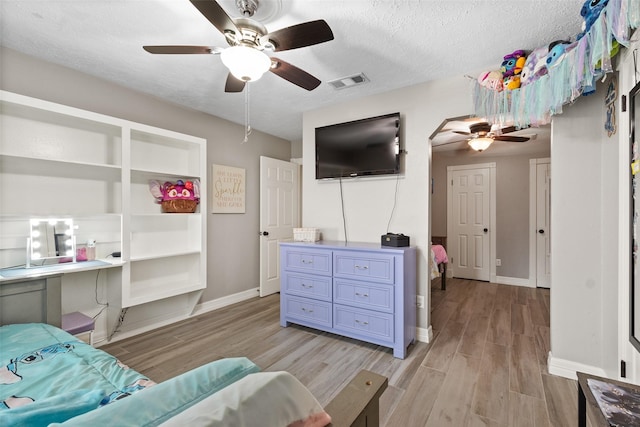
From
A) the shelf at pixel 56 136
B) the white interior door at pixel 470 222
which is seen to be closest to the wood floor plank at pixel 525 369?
the white interior door at pixel 470 222

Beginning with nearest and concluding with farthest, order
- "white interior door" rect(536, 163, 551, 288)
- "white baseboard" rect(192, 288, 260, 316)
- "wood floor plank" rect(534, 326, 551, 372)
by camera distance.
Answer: "wood floor plank" rect(534, 326, 551, 372) → "white baseboard" rect(192, 288, 260, 316) → "white interior door" rect(536, 163, 551, 288)

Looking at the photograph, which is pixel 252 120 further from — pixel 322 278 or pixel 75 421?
pixel 75 421

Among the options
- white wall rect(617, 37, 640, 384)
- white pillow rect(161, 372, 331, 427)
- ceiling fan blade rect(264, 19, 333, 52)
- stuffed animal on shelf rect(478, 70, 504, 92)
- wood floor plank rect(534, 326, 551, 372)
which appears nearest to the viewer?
white pillow rect(161, 372, 331, 427)

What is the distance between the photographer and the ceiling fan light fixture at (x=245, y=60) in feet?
5.15

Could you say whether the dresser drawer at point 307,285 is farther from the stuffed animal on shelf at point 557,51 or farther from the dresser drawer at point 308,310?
the stuffed animal on shelf at point 557,51

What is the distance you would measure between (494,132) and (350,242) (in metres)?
2.45

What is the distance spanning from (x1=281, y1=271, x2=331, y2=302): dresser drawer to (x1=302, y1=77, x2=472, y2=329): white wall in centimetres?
61

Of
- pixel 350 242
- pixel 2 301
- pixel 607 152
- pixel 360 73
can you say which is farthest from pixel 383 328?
pixel 2 301

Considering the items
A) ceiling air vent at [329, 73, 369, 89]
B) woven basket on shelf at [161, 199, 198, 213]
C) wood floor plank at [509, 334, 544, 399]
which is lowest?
wood floor plank at [509, 334, 544, 399]

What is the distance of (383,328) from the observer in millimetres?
2482

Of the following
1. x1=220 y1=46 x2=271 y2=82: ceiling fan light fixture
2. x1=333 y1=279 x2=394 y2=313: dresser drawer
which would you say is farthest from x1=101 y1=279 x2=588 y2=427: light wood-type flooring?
x1=220 y1=46 x2=271 y2=82: ceiling fan light fixture

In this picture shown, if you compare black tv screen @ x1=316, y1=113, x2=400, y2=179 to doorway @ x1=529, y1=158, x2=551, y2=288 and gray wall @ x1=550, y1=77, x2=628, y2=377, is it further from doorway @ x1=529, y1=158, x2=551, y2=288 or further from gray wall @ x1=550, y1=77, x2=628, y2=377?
doorway @ x1=529, y1=158, x2=551, y2=288

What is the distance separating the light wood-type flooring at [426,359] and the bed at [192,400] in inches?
40.7

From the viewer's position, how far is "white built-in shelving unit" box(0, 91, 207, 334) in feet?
7.16
